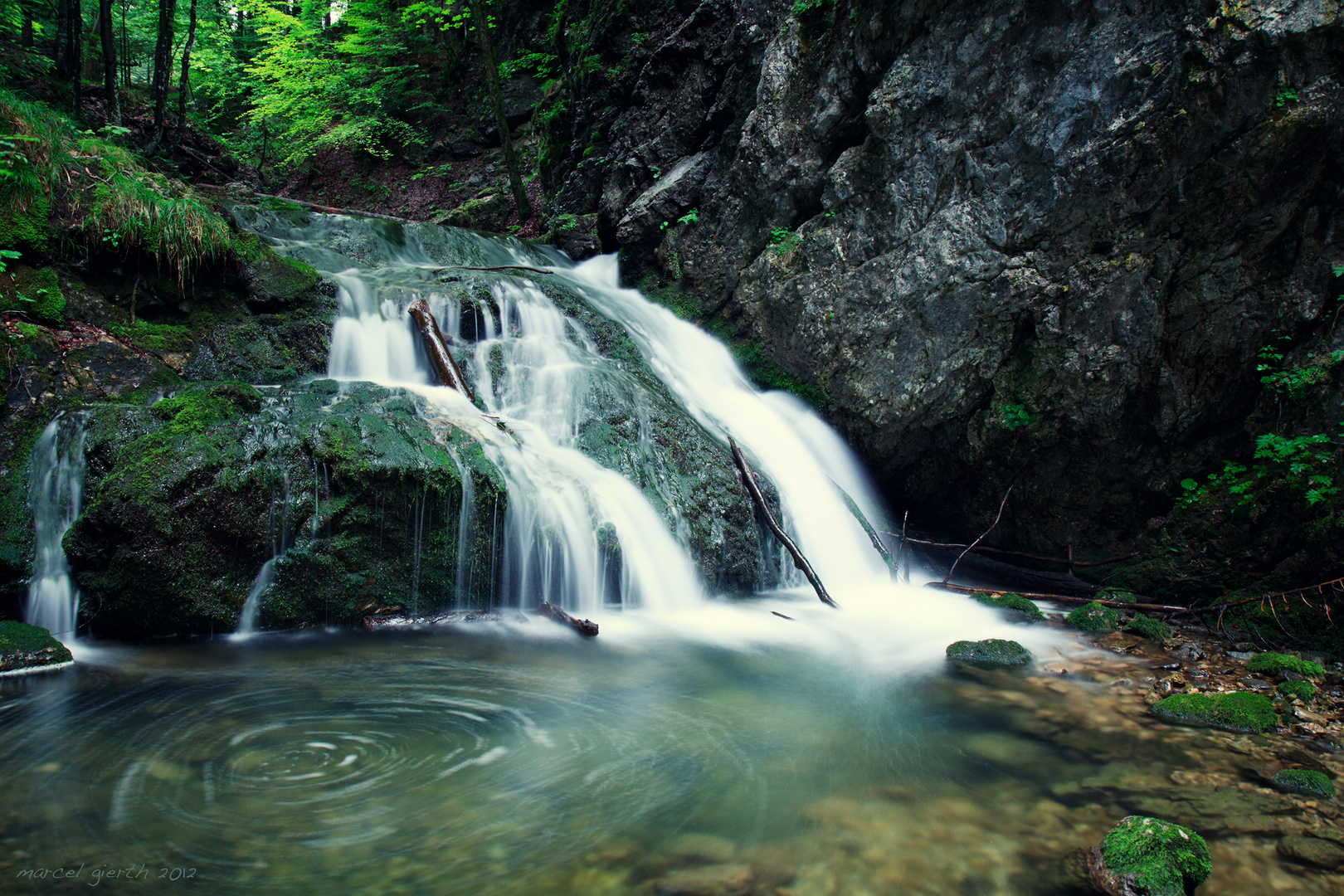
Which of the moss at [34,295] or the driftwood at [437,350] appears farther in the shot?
the driftwood at [437,350]

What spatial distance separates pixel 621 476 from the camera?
649 cm

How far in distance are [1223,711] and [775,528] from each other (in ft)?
12.2

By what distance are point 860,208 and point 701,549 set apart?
4.61 m

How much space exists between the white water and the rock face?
88 cm

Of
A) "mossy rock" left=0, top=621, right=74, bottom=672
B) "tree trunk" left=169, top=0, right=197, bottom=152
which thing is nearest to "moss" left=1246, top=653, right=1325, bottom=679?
"mossy rock" left=0, top=621, right=74, bottom=672

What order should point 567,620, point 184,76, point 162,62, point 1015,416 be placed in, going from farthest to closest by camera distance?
point 184,76
point 162,62
point 1015,416
point 567,620

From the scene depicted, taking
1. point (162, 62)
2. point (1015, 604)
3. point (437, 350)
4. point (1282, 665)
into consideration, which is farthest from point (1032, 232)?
point (162, 62)

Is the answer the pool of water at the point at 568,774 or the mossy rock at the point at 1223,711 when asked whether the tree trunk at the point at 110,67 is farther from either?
the mossy rock at the point at 1223,711

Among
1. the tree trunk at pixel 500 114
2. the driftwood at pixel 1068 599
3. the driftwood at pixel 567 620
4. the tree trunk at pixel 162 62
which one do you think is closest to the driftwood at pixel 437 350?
the driftwood at pixel 567 620

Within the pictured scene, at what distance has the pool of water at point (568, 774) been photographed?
2365 mm

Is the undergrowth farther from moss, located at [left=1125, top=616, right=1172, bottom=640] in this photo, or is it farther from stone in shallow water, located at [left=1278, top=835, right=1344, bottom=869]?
moss, located at [left=1125, top=616, right=1172, bottom=640]

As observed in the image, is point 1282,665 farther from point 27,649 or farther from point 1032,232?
point 27,649

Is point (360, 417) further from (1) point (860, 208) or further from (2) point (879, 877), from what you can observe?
(1) point (860, 208)

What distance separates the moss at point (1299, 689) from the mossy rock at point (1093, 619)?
1520 mm
